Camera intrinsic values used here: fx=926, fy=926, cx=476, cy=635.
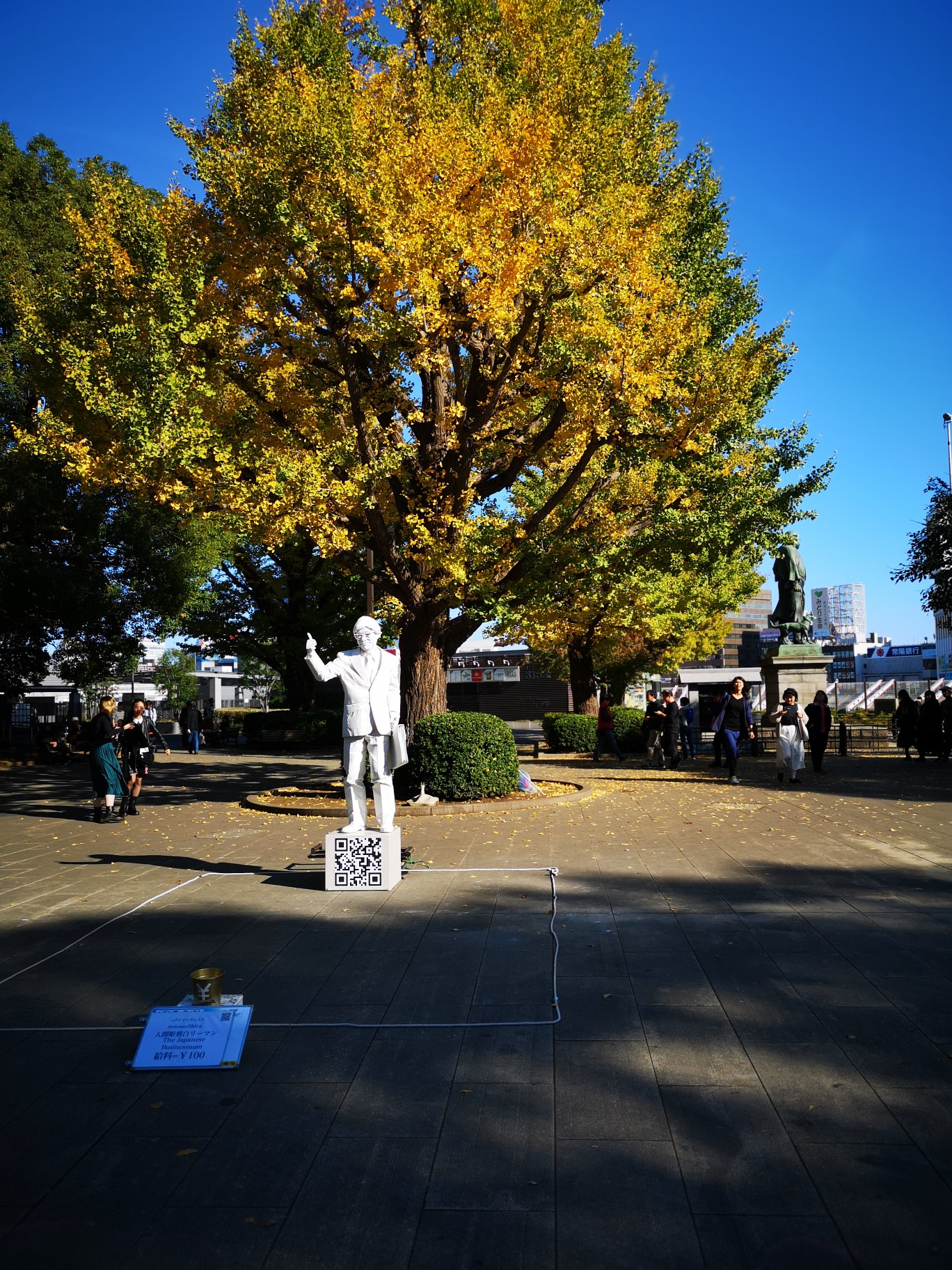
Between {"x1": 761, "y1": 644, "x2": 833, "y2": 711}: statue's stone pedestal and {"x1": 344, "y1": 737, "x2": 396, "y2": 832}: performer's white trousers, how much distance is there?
729 inches

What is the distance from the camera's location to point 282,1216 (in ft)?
9.93

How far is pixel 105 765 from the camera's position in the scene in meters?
13.0

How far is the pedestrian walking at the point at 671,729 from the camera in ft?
66.4

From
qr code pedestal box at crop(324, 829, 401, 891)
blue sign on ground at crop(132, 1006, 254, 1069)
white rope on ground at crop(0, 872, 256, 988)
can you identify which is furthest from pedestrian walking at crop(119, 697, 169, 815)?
blue sign on ground at crop(132, 1006, 254, 1069)

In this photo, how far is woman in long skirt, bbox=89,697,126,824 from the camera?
12.8 meters

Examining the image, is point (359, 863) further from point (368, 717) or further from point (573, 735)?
point (573, 735)

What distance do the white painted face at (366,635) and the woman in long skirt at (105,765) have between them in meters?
5.85

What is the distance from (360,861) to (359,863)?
2 centimetres

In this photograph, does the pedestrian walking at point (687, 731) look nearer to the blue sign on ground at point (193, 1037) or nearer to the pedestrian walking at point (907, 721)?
the pedestrian walking at point (907, 721)

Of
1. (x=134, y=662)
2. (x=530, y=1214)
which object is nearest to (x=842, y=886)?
(x=530, y=1214)

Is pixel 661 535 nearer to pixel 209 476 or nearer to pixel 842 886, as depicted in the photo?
pixel 209 476

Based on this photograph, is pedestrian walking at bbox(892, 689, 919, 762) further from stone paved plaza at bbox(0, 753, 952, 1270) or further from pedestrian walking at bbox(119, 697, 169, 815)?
pedestrian walking at bbox(119, 697, 169, 815)

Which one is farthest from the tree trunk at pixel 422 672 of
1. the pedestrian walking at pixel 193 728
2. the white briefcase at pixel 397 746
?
the pedestrian walking at pixel 193 728

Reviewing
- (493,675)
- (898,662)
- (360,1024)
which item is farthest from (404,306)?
(898,662)
